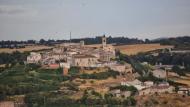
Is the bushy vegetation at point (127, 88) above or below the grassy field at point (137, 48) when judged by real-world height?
below

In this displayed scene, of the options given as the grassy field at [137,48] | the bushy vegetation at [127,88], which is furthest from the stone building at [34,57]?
the bushy vegetation at [127,88]

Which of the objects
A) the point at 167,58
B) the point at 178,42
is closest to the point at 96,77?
the point at 167,58

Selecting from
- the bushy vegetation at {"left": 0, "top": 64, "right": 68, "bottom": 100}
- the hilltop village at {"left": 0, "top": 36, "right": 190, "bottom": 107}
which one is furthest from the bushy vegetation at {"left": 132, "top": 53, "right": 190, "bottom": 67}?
the bushy vegetation at {"left": 0, "top": 64, "right": 68, "bottom": 100}

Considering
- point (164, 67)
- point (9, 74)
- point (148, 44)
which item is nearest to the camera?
point (9, 74)

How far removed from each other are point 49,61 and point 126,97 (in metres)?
6.91

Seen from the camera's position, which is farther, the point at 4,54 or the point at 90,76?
the point at 4,54

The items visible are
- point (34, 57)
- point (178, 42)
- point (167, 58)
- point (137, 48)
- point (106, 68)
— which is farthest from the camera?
point (137, 48)

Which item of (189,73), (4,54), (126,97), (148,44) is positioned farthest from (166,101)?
(148,44)

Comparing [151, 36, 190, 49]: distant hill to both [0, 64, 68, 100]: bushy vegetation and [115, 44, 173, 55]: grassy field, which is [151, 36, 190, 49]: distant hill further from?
[0, 64, 68, 100]: bushy vegetation

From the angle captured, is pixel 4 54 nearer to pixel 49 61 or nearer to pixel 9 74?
pixel 49 61

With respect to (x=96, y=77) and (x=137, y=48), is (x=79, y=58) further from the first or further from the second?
(x=137, y=48)

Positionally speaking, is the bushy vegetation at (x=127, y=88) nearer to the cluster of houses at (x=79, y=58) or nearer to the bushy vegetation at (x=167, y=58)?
the cluster of houses at (x=79, y=58)

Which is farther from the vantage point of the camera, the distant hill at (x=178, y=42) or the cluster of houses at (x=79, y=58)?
the distant hill at (x=178, y=42)

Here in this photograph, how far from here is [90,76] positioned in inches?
826
